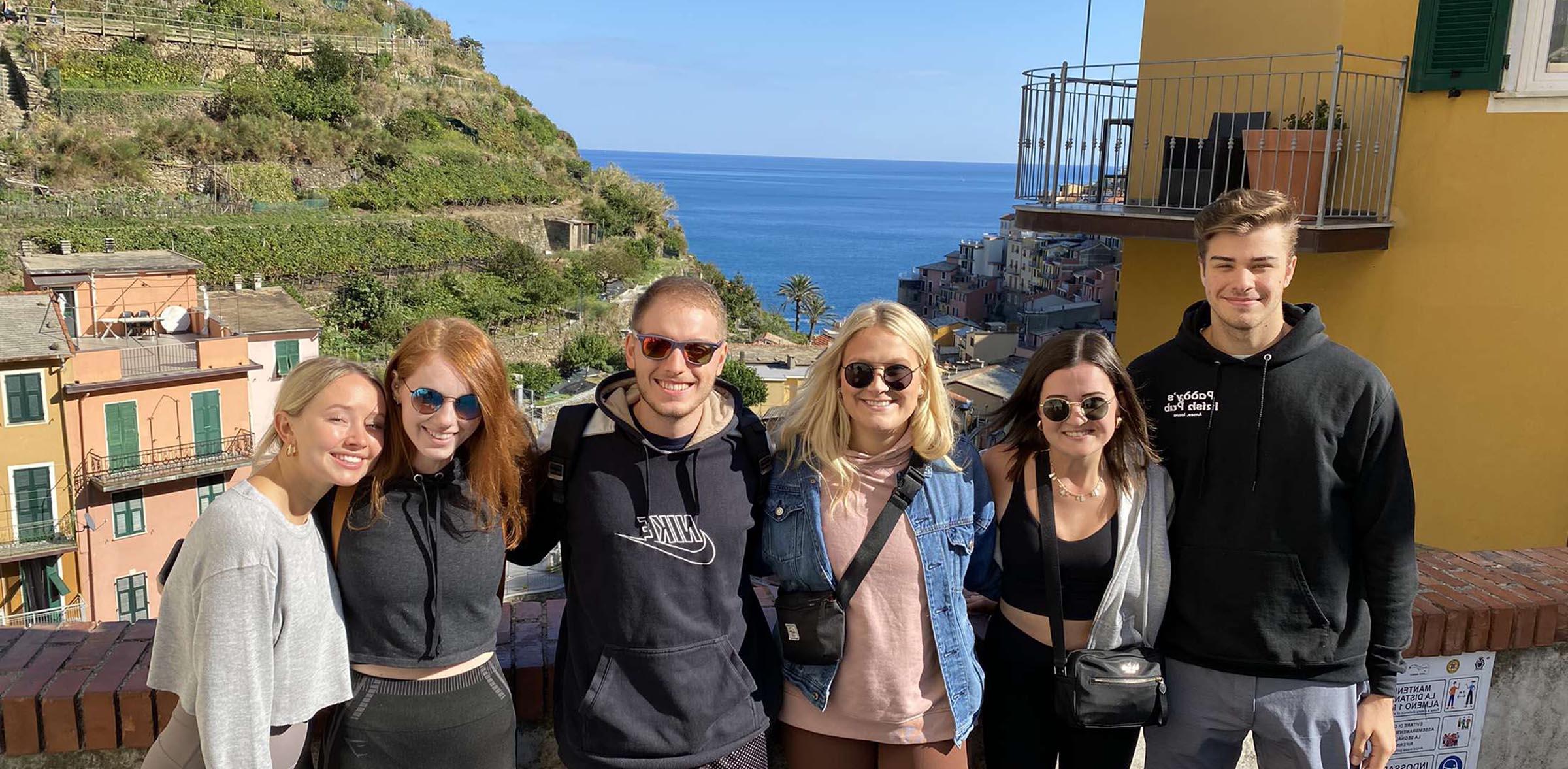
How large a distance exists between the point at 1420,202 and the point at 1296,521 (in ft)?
11.6

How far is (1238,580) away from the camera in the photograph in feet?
7.24

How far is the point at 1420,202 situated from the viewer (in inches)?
194

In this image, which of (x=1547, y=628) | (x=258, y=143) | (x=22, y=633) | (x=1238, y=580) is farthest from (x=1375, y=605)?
(x=258, y=143)

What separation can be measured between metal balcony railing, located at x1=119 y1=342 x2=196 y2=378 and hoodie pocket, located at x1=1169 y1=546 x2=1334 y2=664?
2201 cm

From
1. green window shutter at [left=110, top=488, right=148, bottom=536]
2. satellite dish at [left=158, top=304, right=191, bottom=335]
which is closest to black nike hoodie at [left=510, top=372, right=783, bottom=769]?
green window shutter at [left=110, top=488, right=148, bottom=536]

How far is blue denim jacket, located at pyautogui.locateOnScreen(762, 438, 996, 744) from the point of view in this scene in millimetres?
2129

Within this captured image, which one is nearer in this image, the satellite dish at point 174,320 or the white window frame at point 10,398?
the white window frame at point 10,398

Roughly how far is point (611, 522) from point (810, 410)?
480 mm

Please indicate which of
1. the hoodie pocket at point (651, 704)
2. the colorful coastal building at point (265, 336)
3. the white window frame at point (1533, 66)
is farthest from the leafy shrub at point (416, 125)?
the hoodie pocket at point (651, 704)

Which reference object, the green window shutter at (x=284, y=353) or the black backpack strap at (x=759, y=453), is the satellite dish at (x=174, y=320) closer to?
the green window shutter at (x=284, y=353)

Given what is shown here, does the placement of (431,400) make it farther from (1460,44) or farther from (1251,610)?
(1460,44)

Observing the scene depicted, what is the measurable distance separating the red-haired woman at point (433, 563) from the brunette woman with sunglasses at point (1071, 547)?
1.02 m

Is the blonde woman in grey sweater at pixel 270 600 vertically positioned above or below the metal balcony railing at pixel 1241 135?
below

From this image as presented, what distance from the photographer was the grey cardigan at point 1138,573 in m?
2.18
